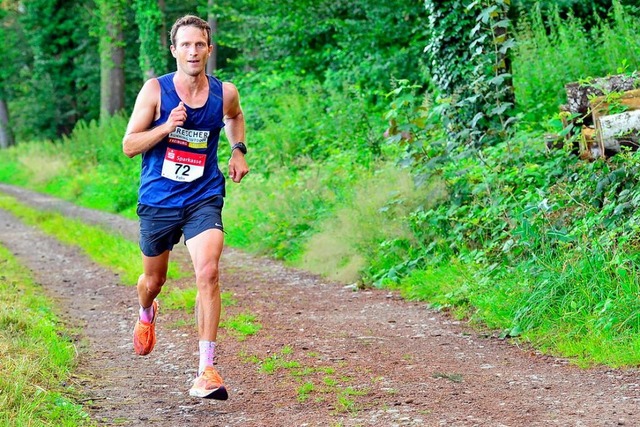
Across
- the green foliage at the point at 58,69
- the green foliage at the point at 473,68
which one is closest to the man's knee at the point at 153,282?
the green foliage at the point at 473,68

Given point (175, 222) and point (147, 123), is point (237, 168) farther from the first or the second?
point (147, 123)

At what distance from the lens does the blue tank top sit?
584 cm

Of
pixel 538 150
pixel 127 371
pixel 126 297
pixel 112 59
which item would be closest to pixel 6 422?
pixel 127 371

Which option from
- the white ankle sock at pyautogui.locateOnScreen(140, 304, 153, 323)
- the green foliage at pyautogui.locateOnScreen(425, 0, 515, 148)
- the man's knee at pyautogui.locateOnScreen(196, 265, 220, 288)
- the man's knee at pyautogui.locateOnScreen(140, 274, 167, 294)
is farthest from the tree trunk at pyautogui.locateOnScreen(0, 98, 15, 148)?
the man's knee at pyautogui.locateOnScreen(196, 265, 220, 288)

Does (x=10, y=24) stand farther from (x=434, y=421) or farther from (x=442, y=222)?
(x=434, y=421)

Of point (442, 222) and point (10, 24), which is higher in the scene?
point (10, 24)

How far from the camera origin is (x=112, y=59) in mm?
Result: 30109

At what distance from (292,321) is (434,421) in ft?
10.9

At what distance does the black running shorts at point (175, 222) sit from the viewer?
5859 millimetres

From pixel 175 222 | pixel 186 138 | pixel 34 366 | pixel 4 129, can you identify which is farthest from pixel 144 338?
pixel 4 129

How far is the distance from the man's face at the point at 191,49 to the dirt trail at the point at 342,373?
197 centimetres

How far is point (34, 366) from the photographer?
591cm

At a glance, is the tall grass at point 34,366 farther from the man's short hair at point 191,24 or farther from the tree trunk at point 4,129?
the tree trunk at point 4,129

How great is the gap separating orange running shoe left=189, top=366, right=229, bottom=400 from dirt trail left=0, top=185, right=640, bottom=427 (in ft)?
0.37
